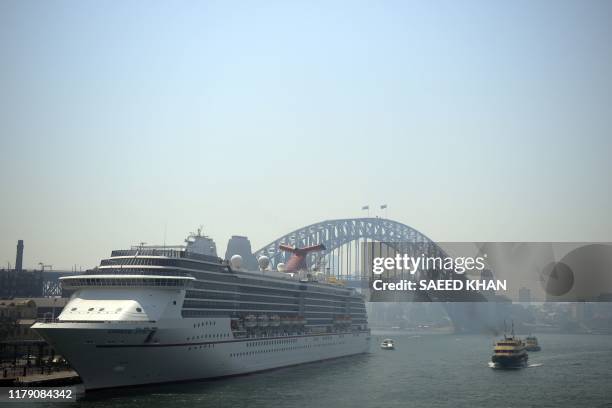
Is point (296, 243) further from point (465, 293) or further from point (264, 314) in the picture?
point (264, 314)

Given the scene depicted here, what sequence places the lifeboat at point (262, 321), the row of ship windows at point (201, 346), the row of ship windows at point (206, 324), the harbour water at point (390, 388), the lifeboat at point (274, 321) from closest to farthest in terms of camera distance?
1. the harbour water at point (390, 388)
2. the row of ship windows at point (201, 346)
3. the row of ship windows at point (206, 324)
4. the lifeboat at point (262, 321)
5. the lifeboat at point (274, 321)

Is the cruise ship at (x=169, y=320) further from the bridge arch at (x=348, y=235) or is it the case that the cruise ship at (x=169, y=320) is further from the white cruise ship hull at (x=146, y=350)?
the bridge arch at (x=348, y=235)

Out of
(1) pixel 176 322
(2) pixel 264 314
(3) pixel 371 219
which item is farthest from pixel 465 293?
(1) pixel 176 322

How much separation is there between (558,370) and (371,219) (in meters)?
99.9

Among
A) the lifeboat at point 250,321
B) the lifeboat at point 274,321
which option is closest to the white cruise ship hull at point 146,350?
the lifeboat at point 250,321

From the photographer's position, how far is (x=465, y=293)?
169 meters

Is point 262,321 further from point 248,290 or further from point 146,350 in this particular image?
point 146,350

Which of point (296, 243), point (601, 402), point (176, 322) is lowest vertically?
point (601, 402)

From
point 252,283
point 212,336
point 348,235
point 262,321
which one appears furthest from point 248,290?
point 348,235

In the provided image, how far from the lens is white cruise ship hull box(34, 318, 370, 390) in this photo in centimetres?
4709

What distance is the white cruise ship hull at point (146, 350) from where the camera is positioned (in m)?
47.1

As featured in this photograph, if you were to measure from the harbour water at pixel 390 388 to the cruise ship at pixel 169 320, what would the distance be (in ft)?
4.57

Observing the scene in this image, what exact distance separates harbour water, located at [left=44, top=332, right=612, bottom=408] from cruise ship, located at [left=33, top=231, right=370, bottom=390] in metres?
1.39

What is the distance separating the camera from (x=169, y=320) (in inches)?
1962
